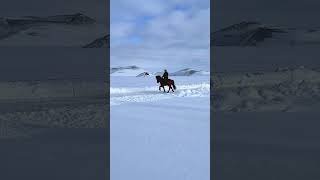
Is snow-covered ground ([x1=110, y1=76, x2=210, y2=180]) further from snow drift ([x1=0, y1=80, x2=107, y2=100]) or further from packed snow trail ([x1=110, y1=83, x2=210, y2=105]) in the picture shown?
snow drift ([x1=0, y1=80, x2=107, y2=100])

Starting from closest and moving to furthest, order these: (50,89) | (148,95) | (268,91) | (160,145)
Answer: (160,145) < (268,91) < (148,95) < (50,89)

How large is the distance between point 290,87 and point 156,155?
995 cm

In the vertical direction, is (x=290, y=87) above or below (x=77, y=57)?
below

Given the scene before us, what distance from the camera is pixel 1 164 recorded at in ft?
15.0

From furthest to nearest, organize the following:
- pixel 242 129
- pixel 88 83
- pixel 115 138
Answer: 1. pixel 88 83
2. pixel 242 129
3. pixel 115 138

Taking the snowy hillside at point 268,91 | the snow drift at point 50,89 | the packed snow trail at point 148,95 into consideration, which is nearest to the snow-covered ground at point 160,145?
the snowy hillside at point 268,91

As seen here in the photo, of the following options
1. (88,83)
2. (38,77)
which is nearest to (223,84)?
(88,83)

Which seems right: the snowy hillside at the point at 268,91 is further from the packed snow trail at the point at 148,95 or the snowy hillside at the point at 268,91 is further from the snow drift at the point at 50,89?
the snow drift at the point at 50,89

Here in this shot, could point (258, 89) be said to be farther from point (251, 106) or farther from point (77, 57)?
point (77, 57)

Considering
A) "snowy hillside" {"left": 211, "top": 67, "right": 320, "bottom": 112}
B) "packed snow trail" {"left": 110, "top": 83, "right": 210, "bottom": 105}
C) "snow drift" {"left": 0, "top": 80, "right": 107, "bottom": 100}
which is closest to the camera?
"snowy hillside" {"left": 211, "top": 67, "right": 320, "bottom": 112}

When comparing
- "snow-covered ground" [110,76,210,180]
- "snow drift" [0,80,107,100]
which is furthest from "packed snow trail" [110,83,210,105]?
"snow-covered ground" [110,76,210,180]

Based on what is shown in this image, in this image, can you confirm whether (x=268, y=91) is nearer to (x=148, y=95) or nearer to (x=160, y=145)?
(x=148, y=95)

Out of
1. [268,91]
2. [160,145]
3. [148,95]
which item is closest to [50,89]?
[148,95]

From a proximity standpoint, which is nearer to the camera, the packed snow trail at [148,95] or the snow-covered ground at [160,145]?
the snow-covered ground at [160,145]
